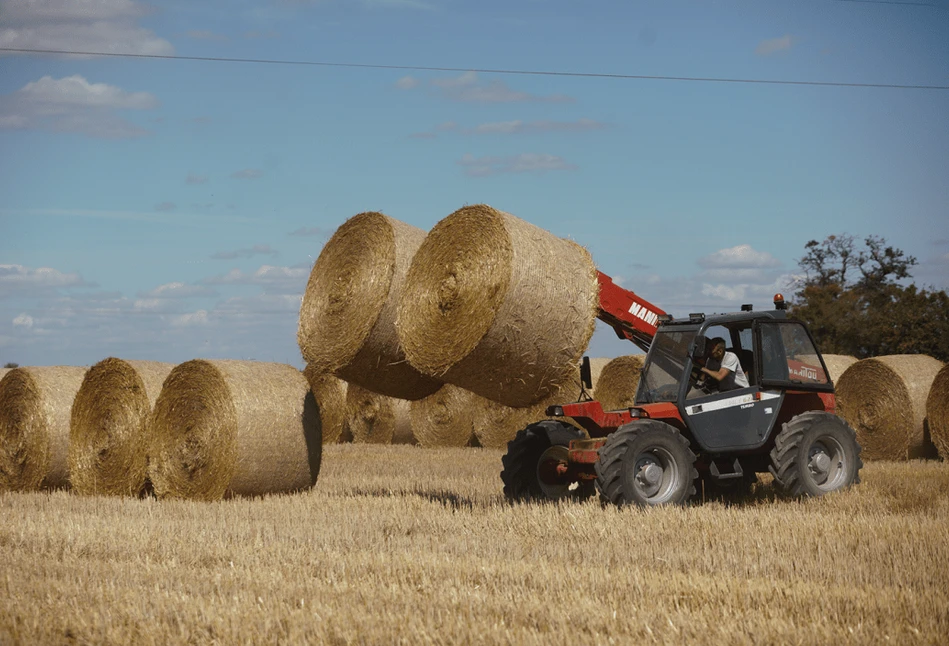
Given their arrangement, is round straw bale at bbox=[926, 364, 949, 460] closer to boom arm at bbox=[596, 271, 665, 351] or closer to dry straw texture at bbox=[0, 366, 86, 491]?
boom arm at bbox=[596, 271, 665, 351]

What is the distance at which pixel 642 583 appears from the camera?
7098 millimetres

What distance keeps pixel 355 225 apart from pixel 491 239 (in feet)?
7.25

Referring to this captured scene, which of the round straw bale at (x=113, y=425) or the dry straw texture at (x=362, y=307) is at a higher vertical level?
the dry straw texture at (x=362, y=307)

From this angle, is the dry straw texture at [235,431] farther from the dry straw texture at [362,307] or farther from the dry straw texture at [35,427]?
the dry straw texture at [35,427]

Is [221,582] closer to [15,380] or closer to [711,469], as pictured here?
[711,469]

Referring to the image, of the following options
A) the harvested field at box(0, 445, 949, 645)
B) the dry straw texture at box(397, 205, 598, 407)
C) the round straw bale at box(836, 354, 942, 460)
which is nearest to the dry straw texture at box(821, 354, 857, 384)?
the round straw bale at box(836, 354, 942, 460)

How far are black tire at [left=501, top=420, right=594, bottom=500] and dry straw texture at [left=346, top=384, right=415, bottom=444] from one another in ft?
35.1

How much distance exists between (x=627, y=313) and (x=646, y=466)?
5.99 feet

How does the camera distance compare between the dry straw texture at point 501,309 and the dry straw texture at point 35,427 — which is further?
the dry straw texture at point 35,427

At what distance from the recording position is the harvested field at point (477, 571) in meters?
6.09

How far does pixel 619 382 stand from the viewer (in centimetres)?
1853

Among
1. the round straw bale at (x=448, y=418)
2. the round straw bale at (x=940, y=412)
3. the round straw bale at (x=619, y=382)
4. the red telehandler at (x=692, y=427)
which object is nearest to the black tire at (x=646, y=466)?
the red telehandler at (x=692, y=427)

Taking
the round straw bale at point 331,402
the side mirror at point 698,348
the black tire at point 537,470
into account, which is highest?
the side mirror at point 698,348

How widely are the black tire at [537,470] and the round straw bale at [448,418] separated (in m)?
8.90
